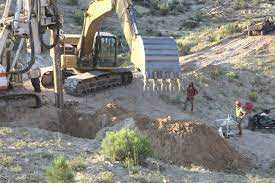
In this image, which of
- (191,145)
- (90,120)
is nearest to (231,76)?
(90,120)

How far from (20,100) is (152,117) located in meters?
5.00

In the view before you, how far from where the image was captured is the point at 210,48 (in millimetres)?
40719

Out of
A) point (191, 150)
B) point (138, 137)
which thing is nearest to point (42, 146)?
point (138, 137)

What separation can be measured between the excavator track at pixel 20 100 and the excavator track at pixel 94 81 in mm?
3015

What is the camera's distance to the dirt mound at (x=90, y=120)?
22.0 meters

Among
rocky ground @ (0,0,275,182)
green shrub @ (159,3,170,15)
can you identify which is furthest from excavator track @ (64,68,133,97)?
green shrub @ (159,3,170,15)

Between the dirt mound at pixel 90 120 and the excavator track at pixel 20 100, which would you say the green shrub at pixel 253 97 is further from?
the excavator track at pixel 20 100

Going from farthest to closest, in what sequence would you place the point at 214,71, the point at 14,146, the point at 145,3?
Result: the point at 145,3 < the point at 214,71 < the point at 14,146

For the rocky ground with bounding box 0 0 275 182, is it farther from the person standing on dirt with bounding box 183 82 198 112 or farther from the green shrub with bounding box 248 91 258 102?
the person standing on dirt with bounding box 183 82 198 112

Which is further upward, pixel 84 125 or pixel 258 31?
pixel 258 31

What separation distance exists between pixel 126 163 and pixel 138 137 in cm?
92

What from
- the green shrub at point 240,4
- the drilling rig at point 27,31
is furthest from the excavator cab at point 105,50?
the green shrub at point 240,4

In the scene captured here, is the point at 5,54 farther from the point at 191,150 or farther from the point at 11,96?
the point at 191,150

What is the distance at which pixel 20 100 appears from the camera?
2364 centimetres
